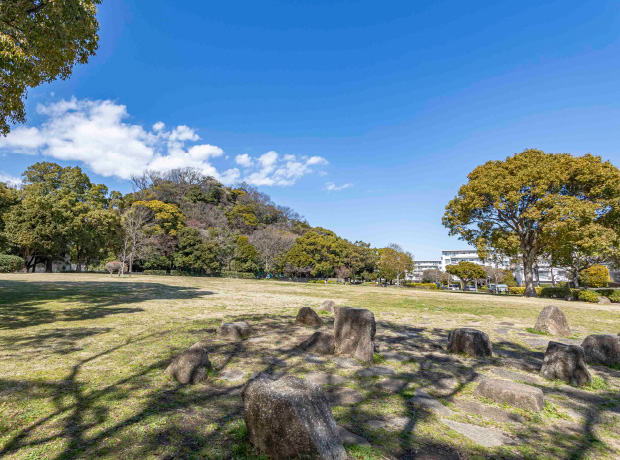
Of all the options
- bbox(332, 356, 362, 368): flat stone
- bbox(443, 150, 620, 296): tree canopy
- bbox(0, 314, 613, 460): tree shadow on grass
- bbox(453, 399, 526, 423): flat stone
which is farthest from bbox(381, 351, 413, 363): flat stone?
bbox(443, 150, 620, 296): tree canopy

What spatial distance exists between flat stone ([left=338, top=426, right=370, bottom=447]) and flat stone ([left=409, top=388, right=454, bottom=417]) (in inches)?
47.6

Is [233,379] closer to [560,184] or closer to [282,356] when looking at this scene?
[282,356]

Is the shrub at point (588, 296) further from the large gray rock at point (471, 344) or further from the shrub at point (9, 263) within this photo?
the shrub at point (9, 263)

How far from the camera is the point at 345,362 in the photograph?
5145mm

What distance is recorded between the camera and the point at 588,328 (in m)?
8.89

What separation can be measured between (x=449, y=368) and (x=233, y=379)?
360 cm

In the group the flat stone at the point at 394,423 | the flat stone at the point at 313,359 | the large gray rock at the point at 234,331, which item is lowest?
the flat stone at the point at 313,359

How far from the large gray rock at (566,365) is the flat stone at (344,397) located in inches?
129

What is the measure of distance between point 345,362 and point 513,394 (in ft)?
7.93

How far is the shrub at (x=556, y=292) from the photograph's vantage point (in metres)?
21.6

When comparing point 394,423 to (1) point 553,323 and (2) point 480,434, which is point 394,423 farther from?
(1) point 553,323

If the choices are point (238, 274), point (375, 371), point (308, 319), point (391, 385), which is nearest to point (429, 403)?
point (391, 385)

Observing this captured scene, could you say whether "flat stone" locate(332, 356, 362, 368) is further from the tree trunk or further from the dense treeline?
the dense treeline

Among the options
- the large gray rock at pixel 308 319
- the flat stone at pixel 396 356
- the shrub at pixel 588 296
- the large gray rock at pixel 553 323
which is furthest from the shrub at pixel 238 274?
the flat stone at pixel 396 356
